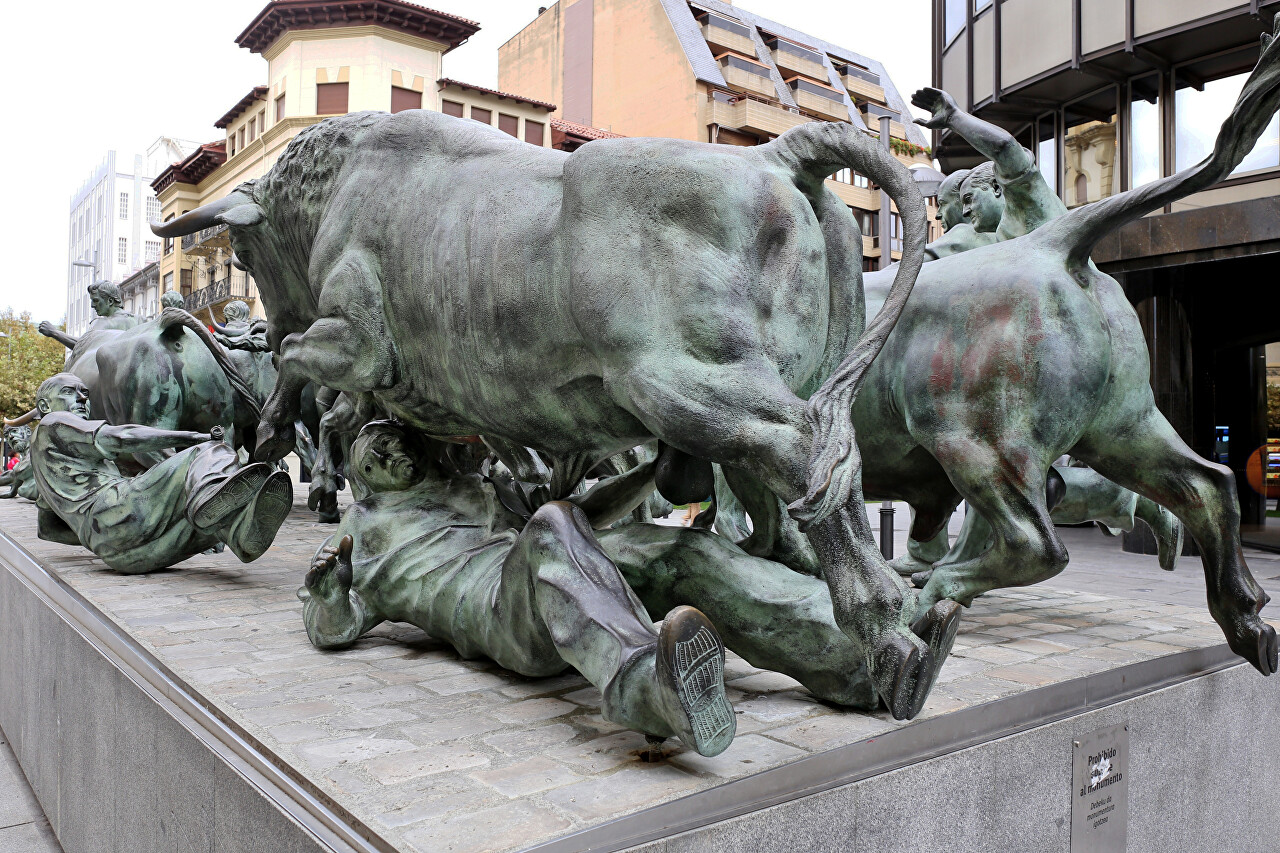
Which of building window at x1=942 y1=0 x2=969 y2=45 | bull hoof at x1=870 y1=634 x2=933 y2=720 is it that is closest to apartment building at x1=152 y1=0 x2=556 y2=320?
building window at x1=942 y1=0 x2=969 y2=45

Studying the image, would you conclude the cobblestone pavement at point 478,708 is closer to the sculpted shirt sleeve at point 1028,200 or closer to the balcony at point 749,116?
the sculpted shirt sleeve at point 1028,200

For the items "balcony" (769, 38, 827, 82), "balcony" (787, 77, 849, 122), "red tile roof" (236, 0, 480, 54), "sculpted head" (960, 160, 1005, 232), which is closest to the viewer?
"sculpted head" (960, 160, 1005, 232)

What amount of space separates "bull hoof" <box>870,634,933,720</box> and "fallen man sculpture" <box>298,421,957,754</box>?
10cm

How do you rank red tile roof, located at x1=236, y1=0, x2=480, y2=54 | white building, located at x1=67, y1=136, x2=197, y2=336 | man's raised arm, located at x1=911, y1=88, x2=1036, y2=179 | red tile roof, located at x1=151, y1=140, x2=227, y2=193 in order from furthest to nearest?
white building, located at x1=67, y1=136, x2=197, y2=336 < red tile roof, located at x1=151, y1=140, x2=227, y2=193 < red tile roof, located at x1=236, y1=0, x2=480, y2=54 < man's raised arm, located at x1=911, y1=88, x2=1036, y2=179

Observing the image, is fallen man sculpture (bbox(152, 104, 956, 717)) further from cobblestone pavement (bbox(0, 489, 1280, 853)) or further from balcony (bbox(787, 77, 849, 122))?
balcony (bbox(787, 77, 849, 122))

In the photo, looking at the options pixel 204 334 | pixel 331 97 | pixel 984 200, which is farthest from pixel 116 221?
pixel 984 200

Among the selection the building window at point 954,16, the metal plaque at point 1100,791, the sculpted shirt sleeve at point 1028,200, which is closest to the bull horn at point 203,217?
the sculpted shirt sleeve at point 1028,200

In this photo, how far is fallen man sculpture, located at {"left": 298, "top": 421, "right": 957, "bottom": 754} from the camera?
229 centimetres

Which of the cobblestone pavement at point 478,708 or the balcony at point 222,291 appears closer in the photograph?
the cobblestone pavement at point 478,708

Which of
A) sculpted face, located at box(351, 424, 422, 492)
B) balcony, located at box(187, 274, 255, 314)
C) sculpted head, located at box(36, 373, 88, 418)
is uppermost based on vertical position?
balcony, located at box(187, 274, 255, 314)

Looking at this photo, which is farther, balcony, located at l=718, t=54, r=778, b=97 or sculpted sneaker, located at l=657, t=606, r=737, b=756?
balcony, located at l=718, t=54, r=778, b=97

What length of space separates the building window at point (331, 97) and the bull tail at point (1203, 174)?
24.8 meters

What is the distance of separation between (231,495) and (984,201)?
3801mm

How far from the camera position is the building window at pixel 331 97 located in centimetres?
2591
